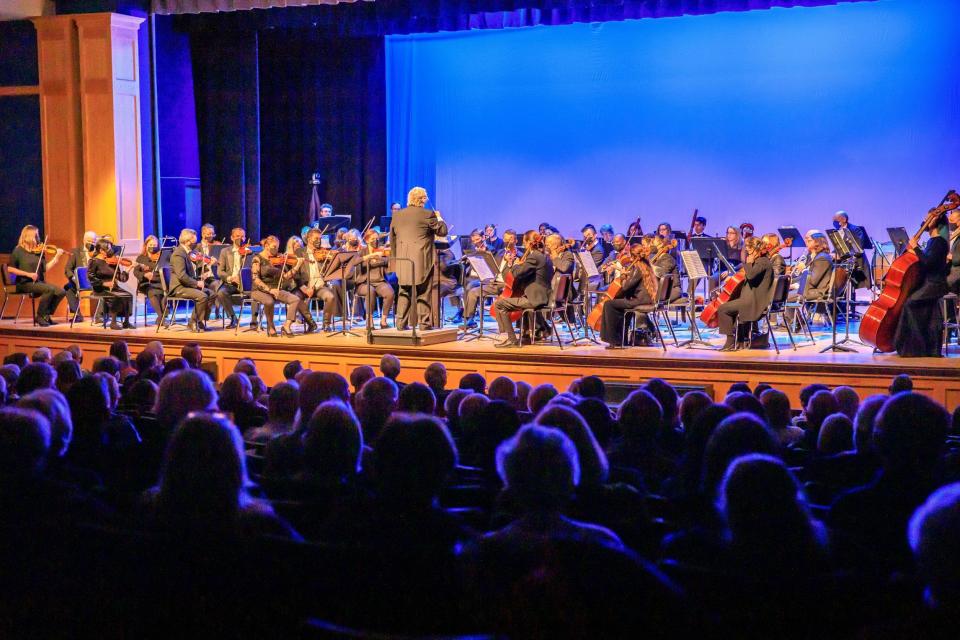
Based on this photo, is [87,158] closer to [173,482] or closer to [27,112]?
[27,112]

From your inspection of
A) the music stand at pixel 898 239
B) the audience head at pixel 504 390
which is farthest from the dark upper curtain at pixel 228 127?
the audience head at pixel 504 390

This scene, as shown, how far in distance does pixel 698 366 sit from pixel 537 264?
5.90 ft

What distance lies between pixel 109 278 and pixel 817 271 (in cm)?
733

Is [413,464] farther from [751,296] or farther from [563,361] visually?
[751,296]

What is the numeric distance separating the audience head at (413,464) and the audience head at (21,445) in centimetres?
108

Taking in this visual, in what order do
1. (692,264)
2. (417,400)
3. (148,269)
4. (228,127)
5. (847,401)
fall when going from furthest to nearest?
(228,127) < (148,269) < (692,264) < (847,401) < (417,400)

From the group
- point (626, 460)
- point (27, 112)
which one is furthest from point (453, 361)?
point (27, 112)

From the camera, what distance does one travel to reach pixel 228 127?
14.8 metres

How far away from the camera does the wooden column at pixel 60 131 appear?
12625mm

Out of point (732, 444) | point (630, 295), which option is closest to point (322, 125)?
point (630, 295)

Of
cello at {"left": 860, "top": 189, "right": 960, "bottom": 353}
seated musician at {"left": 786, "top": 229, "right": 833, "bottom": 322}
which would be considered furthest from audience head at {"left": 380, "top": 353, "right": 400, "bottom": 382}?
seated musician at {"left": 786, "top": 229, "right": 833, "bottom": 322}

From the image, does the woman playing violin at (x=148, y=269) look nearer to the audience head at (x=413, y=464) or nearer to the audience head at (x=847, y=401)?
the audience head at (x=847, y=401)

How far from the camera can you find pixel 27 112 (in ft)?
42.8

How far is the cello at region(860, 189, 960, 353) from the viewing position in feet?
25.4
